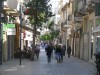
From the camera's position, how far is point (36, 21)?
39562 millimetres

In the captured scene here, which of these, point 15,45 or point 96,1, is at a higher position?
point 96,1

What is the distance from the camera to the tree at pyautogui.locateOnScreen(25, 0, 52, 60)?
129 feet

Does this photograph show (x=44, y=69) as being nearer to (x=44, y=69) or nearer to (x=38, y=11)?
(x=44, y=69)

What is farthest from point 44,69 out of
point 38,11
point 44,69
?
point 38,11

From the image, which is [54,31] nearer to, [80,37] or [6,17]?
[80,37]

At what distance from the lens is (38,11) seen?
39.5 meters

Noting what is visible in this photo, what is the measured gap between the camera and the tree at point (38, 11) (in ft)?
129

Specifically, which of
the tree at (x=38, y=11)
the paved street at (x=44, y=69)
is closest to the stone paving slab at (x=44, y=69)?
the paved street at (x=44, y=69)

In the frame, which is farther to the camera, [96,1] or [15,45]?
[15,45]

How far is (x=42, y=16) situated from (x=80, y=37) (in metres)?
8.29

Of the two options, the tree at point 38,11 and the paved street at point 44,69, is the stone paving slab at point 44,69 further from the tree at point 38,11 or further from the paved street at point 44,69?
the tree at point 38,11

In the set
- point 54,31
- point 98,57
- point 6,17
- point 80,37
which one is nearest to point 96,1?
point 6,17

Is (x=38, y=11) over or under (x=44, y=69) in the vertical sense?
over

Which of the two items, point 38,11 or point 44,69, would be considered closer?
point 44,69
